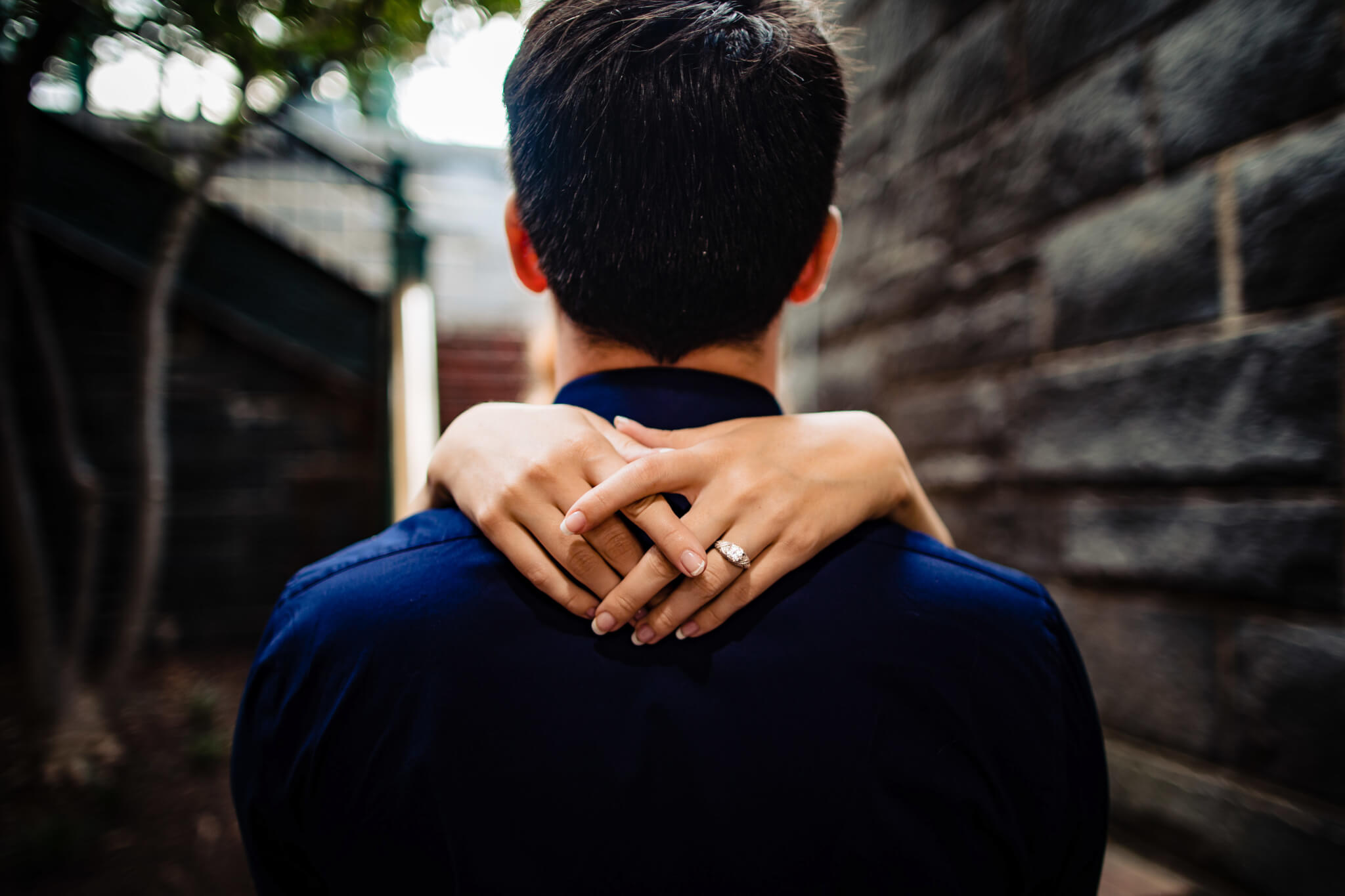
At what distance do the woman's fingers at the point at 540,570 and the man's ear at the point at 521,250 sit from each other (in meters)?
0.38

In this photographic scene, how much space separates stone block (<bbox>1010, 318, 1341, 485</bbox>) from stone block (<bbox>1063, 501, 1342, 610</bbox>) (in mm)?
64

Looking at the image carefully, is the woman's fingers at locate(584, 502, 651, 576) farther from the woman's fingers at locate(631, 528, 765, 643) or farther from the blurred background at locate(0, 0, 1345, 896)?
the blurred background at locate(0, 0, 1345, 896)

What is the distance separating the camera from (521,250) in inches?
36.2

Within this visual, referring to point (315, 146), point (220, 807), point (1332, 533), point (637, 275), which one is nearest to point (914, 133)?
point (1332, 533)

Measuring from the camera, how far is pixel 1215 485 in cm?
130

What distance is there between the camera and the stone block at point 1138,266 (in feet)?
4.34

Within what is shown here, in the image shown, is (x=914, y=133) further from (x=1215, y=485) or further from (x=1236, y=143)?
(x=1215, y=485)

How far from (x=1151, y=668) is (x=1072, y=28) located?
59.8 inches

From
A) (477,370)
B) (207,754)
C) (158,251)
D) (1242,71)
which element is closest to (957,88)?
(1242,71)

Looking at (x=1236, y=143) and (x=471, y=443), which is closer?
(x=471, y=443)

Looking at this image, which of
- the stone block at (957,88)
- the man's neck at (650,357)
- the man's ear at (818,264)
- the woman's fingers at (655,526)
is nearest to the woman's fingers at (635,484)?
the woman's fingers at (655,526)

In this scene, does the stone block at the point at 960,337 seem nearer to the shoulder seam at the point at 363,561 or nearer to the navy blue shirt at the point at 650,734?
the navy blue shirt at the point at 650,734

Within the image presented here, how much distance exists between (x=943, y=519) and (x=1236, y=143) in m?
1.20

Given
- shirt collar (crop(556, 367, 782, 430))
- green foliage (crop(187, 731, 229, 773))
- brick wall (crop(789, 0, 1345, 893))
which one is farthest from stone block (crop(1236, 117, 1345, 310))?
green foliage (crop(187, 731, 229, 773))
